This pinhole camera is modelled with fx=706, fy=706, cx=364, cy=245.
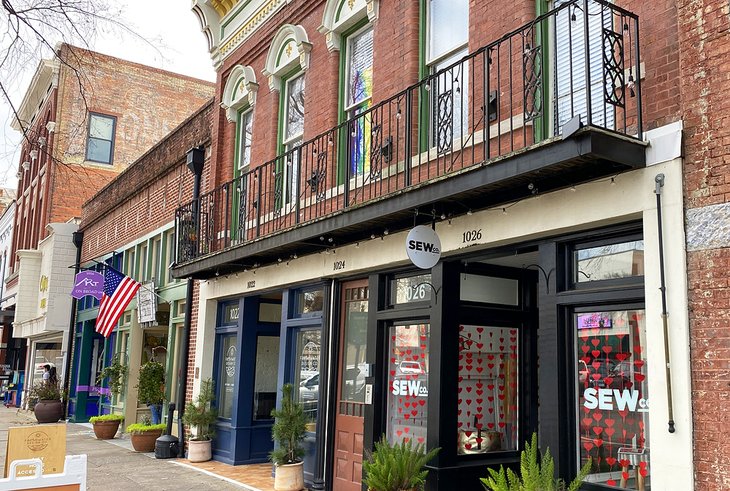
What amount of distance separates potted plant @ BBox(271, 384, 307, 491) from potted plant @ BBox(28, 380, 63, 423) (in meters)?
12.5

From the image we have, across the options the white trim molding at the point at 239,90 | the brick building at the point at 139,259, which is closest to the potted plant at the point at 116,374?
the brick building at the point at 139,259

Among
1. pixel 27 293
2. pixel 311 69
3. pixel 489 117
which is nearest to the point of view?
pixel 489 117

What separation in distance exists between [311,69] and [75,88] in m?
17.7

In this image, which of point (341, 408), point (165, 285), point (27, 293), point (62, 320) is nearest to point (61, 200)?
point (27, 293)

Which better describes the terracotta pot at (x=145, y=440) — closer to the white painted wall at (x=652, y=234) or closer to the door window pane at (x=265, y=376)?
the door window pane at (x=265, y=376)

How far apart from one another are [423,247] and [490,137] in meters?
1.28

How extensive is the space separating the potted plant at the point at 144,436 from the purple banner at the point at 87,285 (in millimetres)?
4844

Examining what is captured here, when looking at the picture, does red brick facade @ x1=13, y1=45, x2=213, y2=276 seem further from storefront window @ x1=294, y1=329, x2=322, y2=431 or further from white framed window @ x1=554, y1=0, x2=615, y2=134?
white framed window @ x1=554, y1=0, x2=615, y2=134

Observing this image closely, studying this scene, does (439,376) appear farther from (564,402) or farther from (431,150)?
(431,150)

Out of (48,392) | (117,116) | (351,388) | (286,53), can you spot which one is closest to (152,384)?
(351,388)

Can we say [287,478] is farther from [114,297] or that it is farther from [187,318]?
[114,297]

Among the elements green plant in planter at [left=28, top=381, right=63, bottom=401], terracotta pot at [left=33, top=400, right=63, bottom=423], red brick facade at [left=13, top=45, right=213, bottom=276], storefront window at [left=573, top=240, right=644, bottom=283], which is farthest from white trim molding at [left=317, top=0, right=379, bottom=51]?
red brick facade at [left=13, top=45, right=213, bottom=276]

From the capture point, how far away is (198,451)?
11.5 metres

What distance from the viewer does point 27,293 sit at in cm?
2489
